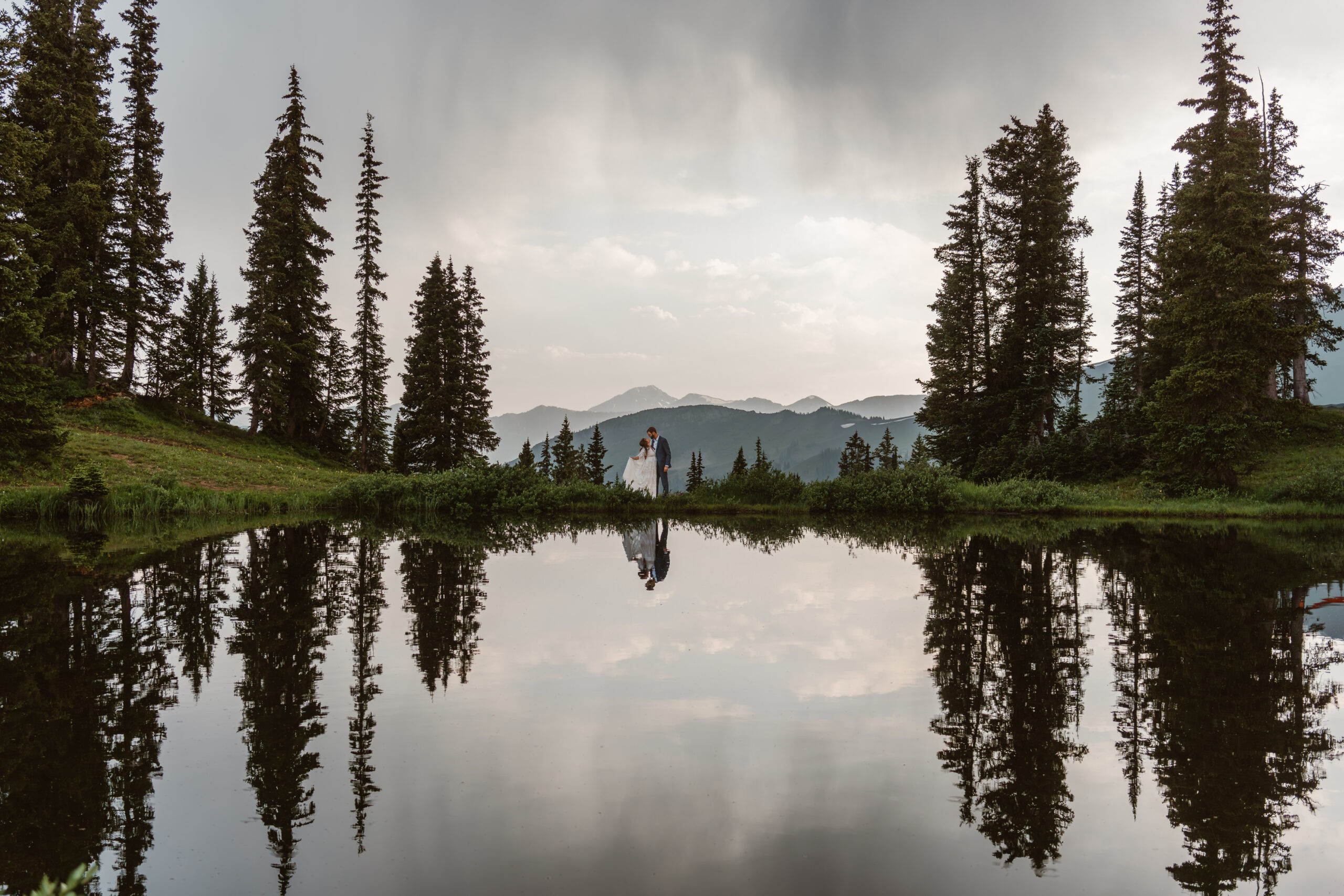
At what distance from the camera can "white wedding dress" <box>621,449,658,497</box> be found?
23266mm

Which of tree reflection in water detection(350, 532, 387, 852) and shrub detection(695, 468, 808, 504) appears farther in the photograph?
shrub detection(695, 468, 808, 504)

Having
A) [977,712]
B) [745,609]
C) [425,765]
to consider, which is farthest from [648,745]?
[745,609]

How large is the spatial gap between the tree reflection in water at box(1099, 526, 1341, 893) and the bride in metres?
14.5

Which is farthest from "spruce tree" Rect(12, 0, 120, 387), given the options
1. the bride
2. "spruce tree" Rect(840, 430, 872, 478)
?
"spruce tree" Rect(840, 430, 872, 478)

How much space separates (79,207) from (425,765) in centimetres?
3862

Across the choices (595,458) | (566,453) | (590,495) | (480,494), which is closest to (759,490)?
(590,495)

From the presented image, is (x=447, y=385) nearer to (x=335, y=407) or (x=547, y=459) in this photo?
(x=335, y=407)

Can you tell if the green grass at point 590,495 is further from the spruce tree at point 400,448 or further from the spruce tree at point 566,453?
the spruce tree at point 566,453

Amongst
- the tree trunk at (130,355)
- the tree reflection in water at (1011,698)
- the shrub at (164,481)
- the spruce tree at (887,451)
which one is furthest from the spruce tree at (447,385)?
the spruce tree at (887,451)

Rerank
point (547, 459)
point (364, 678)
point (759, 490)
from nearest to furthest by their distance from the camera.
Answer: point (364, 678) < point (759, 490) < point (547, 459)

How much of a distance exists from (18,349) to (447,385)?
21749 mm

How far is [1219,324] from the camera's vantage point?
27.1 metres

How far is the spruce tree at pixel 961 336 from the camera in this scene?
37.4 m

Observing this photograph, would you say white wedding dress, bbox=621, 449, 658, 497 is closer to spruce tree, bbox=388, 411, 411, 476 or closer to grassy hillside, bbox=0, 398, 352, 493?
grassy hillside, bbox=0, 398, 352, 493
